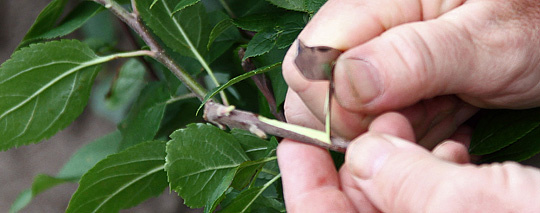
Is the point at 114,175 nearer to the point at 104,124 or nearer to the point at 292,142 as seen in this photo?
the point at 292,142

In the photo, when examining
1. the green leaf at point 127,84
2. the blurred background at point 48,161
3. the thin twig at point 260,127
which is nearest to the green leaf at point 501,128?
the thin twig at point 260,127

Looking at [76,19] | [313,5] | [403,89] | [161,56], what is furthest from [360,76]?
[76,19]

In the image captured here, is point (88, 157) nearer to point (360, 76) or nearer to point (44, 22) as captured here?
point (44, 22)

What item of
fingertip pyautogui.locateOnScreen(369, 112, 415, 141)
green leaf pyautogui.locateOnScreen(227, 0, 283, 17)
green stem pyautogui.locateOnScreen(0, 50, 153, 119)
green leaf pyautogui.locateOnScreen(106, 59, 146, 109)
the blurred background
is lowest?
the blurred background

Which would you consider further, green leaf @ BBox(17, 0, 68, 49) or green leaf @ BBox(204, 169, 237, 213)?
green leaf @ BBox(17, 0, 68, 49)

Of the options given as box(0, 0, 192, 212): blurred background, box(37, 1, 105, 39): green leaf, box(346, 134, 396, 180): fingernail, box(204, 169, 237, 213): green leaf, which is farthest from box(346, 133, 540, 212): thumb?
box(0, 0, 192, 212): blurred background

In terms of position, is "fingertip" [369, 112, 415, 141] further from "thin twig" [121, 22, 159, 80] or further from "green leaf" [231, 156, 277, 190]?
"thin twig" [121, 22, 159, 80]
